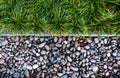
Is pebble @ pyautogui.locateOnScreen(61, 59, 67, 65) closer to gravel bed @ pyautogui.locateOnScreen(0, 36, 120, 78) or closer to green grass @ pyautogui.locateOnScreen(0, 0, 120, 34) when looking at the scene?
gravel bed @ pyautogui.locateOnScreen(0, 36, 120, 78)

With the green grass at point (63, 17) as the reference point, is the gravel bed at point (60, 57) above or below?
below

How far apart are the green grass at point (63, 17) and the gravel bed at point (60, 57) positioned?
12cm

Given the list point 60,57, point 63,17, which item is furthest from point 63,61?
point 63,17

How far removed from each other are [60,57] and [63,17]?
1.61 ft

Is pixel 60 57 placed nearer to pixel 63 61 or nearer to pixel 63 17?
pixel 63 61

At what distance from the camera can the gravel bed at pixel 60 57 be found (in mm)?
3959

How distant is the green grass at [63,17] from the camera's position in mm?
4027

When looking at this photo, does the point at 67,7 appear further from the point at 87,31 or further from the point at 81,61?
the point at 81,61

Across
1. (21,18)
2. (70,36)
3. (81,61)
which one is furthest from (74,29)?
(21,18)

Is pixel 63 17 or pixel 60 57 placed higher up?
pixel 63 17

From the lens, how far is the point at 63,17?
406 centimetres

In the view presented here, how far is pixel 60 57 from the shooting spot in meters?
4.02

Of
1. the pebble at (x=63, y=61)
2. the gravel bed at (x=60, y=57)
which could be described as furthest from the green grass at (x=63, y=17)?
the pebble at (x=63, y=61)

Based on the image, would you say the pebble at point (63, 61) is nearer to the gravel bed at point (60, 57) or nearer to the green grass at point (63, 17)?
the gravel bed at point (60, 57)
